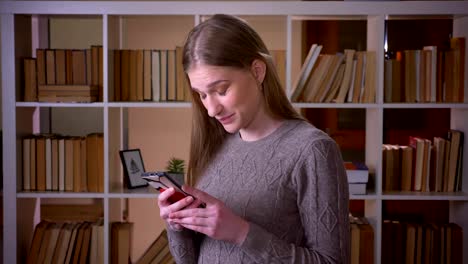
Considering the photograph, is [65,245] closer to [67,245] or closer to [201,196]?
[67,245]

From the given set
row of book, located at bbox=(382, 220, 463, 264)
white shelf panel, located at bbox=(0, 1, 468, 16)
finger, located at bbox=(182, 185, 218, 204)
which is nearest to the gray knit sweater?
finger, located at bbox=(182, 185, 218, 204)

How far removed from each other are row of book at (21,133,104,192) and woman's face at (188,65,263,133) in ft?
5.79

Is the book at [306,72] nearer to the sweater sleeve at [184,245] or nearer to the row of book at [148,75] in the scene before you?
the row of book at [148,75]

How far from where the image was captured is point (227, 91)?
1.53 m

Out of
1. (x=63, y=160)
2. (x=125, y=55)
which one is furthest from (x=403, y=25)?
(x=63, y=160)

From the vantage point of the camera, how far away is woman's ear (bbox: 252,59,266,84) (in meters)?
1.56

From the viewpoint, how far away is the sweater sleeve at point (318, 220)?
144cm

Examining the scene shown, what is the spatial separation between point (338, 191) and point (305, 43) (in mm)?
3504

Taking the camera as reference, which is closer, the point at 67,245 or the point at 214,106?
the point at 214,106

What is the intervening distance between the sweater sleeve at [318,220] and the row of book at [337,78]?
66.7 inches

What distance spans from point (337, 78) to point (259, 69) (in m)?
1.68

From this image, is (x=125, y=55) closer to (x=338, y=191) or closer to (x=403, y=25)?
(x=338, y=191)

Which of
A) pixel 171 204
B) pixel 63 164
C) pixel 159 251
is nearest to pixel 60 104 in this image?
pixel 63 164

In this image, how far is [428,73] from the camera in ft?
10.5
